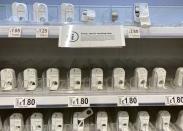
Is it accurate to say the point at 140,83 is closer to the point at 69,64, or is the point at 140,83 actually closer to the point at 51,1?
the point at 69,64

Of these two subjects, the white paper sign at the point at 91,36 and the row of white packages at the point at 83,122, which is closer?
the white paper sign at the point at 91,36

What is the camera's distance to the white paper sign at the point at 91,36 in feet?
4.40

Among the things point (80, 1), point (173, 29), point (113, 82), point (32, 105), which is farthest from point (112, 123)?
point (80, 1)

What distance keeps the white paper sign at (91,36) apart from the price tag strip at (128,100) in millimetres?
269

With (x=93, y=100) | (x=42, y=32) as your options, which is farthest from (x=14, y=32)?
(x=93, y=100)

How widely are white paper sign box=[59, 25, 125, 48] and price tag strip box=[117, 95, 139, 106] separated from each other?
Answer: 0.27 metres

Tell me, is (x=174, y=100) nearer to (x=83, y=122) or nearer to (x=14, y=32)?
(x=83, y=122)

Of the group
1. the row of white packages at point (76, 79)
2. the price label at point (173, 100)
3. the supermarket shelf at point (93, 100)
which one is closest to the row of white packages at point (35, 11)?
the row of white packages at point (76, 79)

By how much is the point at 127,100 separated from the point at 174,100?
0.79ft

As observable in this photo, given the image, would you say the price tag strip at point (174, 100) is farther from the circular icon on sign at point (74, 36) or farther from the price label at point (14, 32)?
the price label at point (14, 32)

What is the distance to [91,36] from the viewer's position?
4.46 feet

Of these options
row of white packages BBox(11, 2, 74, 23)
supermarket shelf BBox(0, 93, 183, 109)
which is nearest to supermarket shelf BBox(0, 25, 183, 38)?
row of white packages BBox(11, 2, 74, 23)

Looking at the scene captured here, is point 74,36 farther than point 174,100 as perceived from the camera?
No

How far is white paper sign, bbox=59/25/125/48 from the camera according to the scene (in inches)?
52.8
